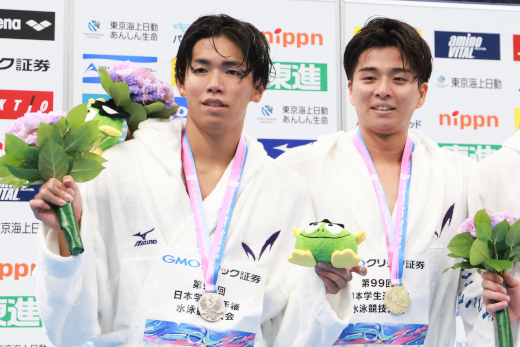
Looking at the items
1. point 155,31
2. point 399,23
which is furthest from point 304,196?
point 155,31

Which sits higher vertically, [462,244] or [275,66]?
[275,66]

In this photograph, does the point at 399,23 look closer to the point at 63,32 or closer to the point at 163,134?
the point at 163,134

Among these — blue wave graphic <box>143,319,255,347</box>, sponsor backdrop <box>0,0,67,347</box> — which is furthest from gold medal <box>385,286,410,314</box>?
sponsor backdrop <box>0,0,67,347</box>

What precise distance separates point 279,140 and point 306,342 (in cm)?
191

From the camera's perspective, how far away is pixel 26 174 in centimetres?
165

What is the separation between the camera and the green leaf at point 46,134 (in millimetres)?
1648

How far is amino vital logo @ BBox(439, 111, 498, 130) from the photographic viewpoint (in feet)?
12.9

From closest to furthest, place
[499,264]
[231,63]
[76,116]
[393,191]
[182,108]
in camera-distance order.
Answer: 1. [76,116]
2. [499,264]
3. [231,63]
4. [393,191]
5. [182,108]

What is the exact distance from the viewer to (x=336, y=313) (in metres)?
1.99

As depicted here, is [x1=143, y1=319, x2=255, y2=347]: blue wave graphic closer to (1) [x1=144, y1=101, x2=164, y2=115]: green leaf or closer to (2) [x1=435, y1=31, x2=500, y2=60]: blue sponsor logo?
(1) [x1=144, y1=101, x2=164, y2=115]: green leaf

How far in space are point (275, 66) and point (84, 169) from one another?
226 centimetres

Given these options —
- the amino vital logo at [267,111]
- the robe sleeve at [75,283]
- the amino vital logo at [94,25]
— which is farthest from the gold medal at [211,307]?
the amino vital logo at [94,25]

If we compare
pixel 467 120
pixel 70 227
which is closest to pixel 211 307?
pixel 70 227

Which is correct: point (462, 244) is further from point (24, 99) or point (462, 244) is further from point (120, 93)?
point (24, 99)
